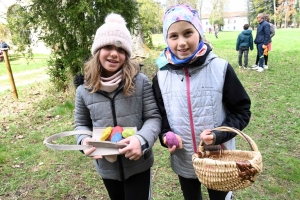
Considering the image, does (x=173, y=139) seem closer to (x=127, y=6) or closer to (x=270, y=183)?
(x=270, y=183)

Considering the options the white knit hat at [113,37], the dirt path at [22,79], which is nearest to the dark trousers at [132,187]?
the white knit hat at [113,37]

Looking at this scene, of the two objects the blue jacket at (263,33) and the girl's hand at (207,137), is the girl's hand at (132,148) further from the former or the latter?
the blue jacket at (263,33)

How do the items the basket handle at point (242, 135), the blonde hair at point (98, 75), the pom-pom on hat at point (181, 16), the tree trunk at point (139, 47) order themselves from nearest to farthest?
the basket handle at point (242, 135), the pom-pom on hat at point (181, 16), the blonde hair at point (98, 75), the tree trunk at point (139, 47)

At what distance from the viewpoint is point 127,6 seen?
231 inches

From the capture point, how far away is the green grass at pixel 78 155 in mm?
3035

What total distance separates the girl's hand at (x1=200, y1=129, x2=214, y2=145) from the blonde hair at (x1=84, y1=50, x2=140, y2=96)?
1.70 ft

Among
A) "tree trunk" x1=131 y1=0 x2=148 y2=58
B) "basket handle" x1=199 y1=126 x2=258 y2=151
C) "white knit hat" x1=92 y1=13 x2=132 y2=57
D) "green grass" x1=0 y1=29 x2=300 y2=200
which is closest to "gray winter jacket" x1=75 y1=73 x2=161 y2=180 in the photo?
"white knit hat" x1=92 y1=13 x2=132 y2=57

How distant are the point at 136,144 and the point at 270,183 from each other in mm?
2205

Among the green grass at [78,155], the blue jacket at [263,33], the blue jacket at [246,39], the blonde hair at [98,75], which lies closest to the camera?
the blonde hair at [98,75]

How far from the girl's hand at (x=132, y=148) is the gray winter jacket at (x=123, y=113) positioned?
0.08 metres

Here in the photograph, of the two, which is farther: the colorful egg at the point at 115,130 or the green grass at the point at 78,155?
the green grass at the point at 78,155

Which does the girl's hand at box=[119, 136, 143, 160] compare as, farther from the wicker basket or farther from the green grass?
the green grass

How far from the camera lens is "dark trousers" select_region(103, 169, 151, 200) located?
1790 millimetres

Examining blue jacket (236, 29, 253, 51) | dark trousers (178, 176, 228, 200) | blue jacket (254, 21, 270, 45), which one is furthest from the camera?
blue jacket (236, 29, 253, 51)
